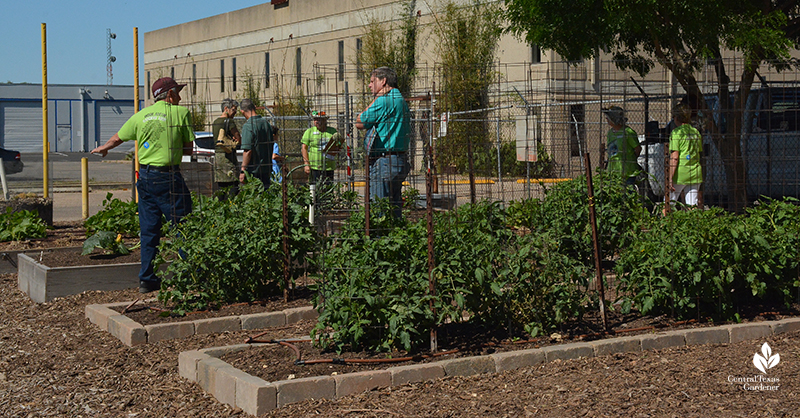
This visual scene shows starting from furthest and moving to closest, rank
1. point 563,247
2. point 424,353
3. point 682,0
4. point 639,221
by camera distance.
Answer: point 682,0, point 563,247, point 639,221, point 424,353

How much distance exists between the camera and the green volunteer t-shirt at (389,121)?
21.4 ft

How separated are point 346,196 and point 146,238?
1928 mm

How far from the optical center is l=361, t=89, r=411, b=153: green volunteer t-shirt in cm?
652

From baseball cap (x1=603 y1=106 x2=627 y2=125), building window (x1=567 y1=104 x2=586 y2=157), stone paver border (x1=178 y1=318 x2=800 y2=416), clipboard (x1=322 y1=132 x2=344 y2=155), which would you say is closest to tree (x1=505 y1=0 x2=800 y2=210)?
building window (x1=567 y1=104 x2=586 y2=157)

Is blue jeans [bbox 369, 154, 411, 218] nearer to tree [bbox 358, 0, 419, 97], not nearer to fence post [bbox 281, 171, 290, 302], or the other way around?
fence post [bbox 281, 171, 290, 302]

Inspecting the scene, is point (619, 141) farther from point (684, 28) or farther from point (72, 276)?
point (72, 276)

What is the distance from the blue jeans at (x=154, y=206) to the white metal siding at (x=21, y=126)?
70.4 meters

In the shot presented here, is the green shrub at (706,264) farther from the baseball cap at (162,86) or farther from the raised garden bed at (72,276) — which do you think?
the raised garden bed at (72,276)

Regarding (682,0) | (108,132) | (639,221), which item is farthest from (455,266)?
(108,132)

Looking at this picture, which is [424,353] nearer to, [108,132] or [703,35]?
[703,35]

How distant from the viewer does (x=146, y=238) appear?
23.9 feet

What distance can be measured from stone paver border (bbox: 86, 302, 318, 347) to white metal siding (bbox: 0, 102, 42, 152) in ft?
235

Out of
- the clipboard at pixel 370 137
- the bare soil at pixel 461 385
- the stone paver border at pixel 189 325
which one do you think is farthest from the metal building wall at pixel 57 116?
the bare soil at pixel 461 385

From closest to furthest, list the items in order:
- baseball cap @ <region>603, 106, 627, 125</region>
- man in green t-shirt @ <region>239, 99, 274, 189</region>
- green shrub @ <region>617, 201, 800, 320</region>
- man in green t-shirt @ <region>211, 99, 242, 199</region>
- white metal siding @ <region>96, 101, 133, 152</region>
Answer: green shrub @ <region>617, 201, 800, 320</region>, man in green t-shirt @ <region>239, 99, 274, 189</region>, man in green t-shirt @ <region>211, 99, 242, 199</region>, baseball cap @ <region>603, 106, 627, 125</region>, white metal siding @ <region>96, 101, 133, 152</region>
